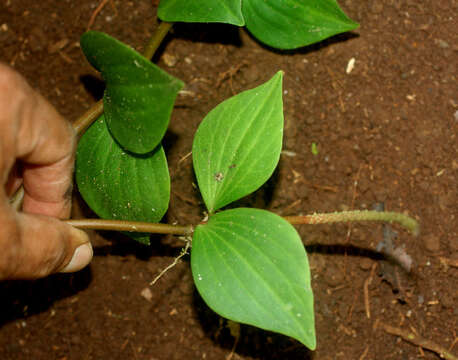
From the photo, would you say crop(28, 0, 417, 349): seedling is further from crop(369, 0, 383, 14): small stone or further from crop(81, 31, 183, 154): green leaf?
crop(369, 0, 383, 14): small stone

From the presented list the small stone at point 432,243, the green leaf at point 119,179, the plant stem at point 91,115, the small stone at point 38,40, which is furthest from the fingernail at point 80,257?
the small stone at point 432,243

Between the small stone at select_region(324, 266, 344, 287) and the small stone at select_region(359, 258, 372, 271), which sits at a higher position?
the small stone at select_region(359, 258, 372, 271)

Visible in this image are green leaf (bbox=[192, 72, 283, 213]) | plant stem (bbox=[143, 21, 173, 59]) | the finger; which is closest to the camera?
the finger

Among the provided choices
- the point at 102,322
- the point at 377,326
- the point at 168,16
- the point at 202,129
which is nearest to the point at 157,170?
the point at 202,129

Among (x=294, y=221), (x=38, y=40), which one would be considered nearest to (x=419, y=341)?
(x=294, y=221)

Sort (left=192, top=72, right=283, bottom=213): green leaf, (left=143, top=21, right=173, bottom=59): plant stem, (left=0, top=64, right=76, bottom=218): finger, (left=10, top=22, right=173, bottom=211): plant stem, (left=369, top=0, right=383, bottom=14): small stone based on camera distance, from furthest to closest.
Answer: (left=369, top=0, right=383, bottom=14): small stone
(left=143, top=21, right=173, bottom=59): plant stem
(left=10, top=22, right=173, bottom=211): plant stem
(left=192, top=72, right=283, bottom=213): green leaf
(left=0, top=64, right=76, bottom=218): finger

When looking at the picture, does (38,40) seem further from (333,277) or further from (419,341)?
(419,341)

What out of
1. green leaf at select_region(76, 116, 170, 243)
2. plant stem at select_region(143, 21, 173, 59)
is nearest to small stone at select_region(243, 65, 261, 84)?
plant stem at select_region(143, 21, 173, 59)
